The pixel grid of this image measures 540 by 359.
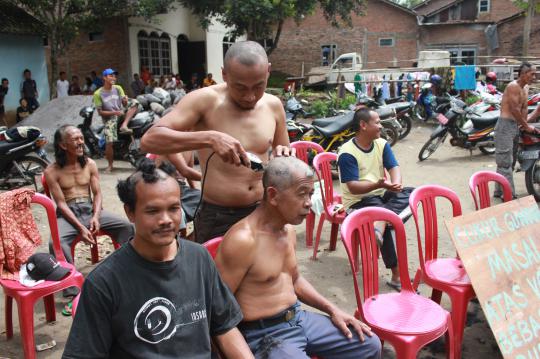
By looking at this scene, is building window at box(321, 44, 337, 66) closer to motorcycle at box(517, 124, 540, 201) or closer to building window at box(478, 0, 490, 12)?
building window at box(478, 0, 490, 12)

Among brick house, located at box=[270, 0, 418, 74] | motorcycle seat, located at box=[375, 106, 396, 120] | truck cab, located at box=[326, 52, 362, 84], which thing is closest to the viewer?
motorcycle seat, located at box=[375, 106, 396, 120]

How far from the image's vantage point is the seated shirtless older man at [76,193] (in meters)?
3.87

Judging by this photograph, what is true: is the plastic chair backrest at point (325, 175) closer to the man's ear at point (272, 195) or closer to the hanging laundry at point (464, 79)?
the man's ear at point (272, 195)

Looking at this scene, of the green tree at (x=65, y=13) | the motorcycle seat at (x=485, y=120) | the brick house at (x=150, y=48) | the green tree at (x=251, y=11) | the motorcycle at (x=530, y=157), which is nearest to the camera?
the motorcycle at (x=530, y=157)

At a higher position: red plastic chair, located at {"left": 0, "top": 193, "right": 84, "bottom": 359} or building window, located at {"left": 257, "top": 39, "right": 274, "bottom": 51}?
building window, located at {"left": 257, "top": 39, "right": 274, "bottom": 51}

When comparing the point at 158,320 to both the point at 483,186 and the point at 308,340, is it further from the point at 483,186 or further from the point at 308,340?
the point at 483,186

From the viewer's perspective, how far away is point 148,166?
1.86 meters

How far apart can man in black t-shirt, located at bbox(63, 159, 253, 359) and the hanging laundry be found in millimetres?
12999


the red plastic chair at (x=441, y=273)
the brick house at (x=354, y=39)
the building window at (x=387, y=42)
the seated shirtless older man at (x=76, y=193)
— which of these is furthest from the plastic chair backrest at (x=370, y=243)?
the building window at (x=387, y=42)

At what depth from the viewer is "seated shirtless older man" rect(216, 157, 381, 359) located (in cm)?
216

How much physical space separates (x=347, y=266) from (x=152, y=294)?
3.12 metres

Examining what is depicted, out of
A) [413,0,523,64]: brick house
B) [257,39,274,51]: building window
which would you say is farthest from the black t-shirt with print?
[413,0,523,64]: brick house

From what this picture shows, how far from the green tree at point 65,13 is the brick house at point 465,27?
61.2 ft

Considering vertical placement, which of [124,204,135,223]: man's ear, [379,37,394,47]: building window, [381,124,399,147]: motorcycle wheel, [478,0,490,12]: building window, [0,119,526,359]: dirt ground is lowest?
[0,119,526,359]: dirt ground
